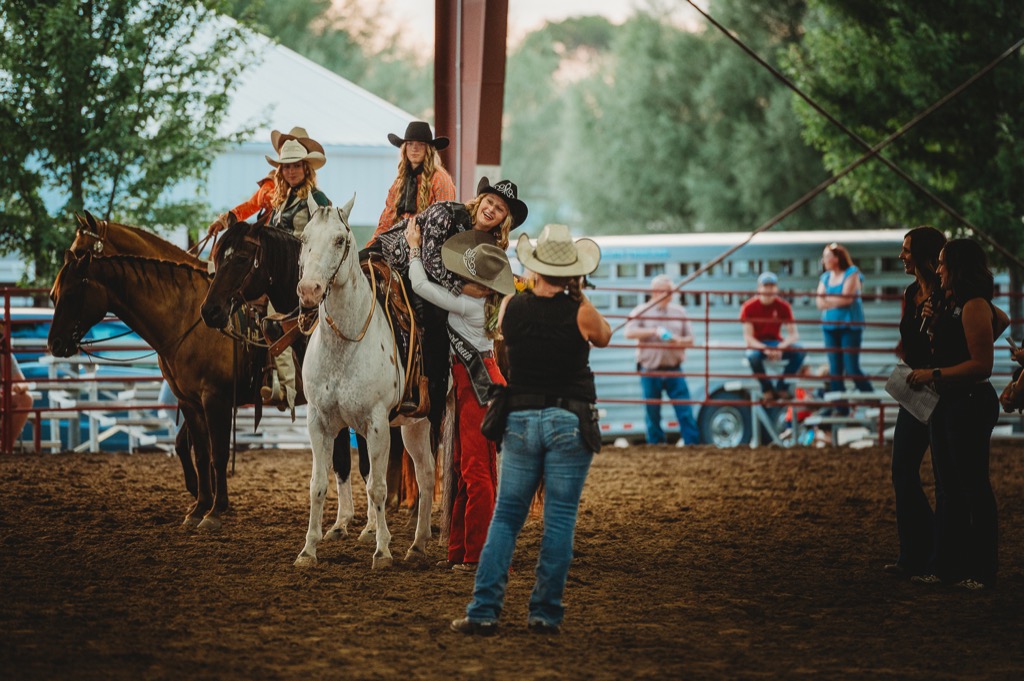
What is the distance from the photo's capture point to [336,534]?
24.2ft

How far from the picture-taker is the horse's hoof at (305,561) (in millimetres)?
6465

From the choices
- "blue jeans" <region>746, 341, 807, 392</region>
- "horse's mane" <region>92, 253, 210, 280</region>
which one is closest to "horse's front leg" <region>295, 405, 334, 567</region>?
"horse's mane" <region>92, 253, 210, 280</region>

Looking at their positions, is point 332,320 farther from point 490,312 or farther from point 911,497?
point 911,497

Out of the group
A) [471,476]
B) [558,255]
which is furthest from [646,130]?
[558,255]

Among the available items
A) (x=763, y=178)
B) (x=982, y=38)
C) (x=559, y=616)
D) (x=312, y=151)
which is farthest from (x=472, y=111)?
(x=763, y=178)

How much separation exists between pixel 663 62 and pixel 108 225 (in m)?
28.9

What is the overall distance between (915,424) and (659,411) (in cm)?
821

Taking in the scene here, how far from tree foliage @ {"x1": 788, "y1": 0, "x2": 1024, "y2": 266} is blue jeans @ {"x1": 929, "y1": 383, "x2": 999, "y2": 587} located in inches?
456

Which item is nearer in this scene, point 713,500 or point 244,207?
point 244,207

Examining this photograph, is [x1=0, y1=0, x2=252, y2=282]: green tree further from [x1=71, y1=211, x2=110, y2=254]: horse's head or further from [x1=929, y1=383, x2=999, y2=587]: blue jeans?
[x1=929, y1=383, x2=999, y2=587]: blue jeans

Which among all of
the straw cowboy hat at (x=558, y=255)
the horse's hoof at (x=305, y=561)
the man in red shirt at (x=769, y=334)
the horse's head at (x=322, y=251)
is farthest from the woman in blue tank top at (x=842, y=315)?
the straw cowboy hat at (x=558, y=255)

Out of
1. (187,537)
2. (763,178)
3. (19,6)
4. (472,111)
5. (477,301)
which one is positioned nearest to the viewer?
(477,301)

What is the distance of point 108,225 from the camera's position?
321 inches

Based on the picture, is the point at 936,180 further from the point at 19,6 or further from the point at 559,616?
the point at 559,616
